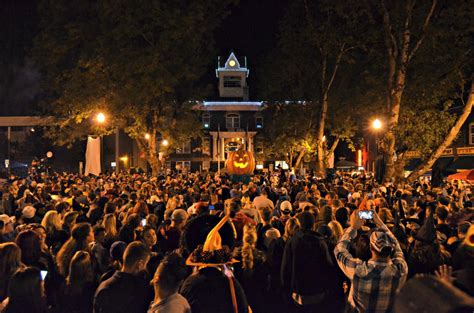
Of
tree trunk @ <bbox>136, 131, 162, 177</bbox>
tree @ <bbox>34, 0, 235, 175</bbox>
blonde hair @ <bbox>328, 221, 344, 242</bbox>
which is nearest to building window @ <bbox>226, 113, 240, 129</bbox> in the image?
tree @ <bbox>34, 0, 235, 175</bbox>

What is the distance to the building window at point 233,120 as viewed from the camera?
62.1m

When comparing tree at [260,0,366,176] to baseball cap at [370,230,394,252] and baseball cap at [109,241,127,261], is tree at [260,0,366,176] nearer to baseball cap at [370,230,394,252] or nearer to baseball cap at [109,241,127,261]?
baseball cap at [109,241,127,261]

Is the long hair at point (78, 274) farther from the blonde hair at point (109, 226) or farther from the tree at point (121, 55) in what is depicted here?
the tree at point (121, 55)

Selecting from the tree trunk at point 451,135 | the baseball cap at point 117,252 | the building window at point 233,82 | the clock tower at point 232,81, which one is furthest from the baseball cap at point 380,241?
the building window at point 233,82

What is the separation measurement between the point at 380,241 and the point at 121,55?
22929 millimetres

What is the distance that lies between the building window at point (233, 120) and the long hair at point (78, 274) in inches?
2240

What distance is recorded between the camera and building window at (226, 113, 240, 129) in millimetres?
62125

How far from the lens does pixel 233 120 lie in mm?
62125

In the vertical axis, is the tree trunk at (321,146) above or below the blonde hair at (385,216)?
above

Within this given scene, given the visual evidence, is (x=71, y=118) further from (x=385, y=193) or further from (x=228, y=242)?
(x=228, y=242)

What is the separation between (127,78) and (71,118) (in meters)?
4.64

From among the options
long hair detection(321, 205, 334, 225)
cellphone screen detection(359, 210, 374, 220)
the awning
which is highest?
the awning

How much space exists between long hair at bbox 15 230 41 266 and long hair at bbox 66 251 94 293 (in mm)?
517

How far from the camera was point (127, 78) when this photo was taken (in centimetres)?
2586
